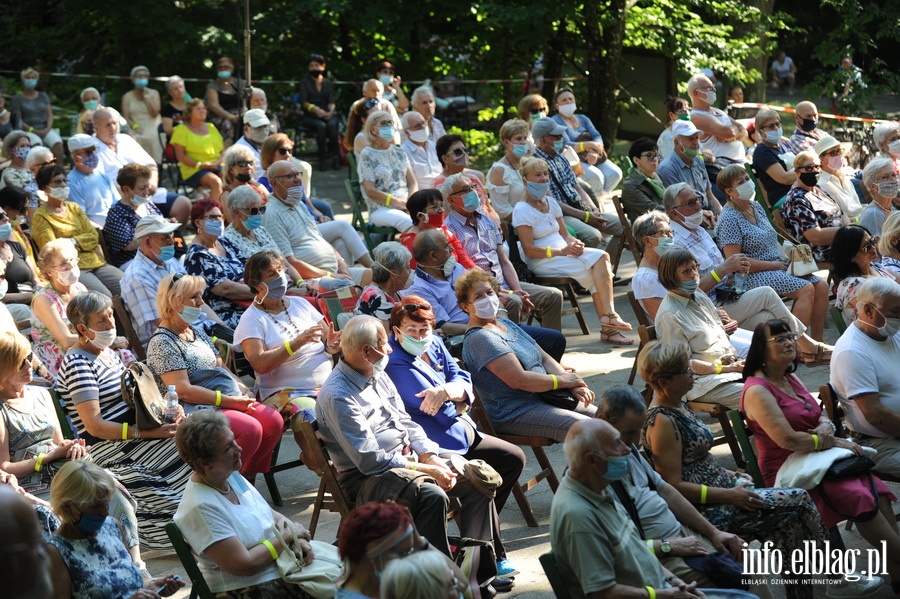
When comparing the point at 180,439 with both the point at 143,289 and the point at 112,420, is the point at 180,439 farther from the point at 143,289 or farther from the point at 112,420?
the point at 143,289

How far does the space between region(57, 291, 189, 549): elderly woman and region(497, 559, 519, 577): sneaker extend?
158 cm

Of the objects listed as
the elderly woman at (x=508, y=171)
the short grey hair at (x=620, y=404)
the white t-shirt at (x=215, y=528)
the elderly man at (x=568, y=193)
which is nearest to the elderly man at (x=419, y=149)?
the elderly woman at (x=508, y=171)

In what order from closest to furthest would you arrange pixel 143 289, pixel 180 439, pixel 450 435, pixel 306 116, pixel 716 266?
pixel 180 439 → pixel 450 435 → pixel 143 289 → pixel 716 266 → pixel 306 116

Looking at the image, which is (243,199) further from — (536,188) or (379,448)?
(379,448)

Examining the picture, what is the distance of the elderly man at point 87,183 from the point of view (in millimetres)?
9195

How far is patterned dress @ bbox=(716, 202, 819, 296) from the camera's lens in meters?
7.82

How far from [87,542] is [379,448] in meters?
1.29

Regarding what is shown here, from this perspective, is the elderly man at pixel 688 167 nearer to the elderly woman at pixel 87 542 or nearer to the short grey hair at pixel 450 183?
the short grey hair at pixel 450 183

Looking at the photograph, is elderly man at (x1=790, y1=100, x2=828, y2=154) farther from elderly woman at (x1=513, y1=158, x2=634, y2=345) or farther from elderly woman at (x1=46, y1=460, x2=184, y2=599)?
elderly woman at (x1=46, y1=460, x2=184, y2=599)

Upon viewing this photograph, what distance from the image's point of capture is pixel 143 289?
270 inches

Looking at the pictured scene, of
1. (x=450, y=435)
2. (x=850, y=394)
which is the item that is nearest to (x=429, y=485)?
(x=450, y=435)

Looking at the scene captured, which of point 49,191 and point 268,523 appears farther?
point 49,191

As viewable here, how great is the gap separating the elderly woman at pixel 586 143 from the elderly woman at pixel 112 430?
6544mm

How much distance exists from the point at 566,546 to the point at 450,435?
1421 mm
